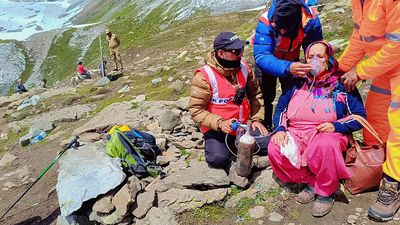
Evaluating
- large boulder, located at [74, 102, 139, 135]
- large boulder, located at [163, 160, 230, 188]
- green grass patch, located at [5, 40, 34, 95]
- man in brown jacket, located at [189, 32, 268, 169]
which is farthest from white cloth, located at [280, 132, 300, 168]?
green grass patch, located at [5, 40, 34, 95]

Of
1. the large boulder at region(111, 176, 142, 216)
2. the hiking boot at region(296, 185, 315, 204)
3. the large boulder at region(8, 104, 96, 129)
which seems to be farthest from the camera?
the large boulder at region(8, 104, 96, 129)

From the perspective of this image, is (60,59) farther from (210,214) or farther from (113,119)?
(210,214)

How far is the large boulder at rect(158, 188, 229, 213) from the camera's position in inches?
247

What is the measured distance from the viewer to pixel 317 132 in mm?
5672

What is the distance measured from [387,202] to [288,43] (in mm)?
2857

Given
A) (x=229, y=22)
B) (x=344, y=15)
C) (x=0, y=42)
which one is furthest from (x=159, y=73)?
(x=0, y=42)

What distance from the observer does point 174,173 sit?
690 cm

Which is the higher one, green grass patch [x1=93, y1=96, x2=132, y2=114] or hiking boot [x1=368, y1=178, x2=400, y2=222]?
hiking boot [x1=368, y1=178, x2=400, y2=222]

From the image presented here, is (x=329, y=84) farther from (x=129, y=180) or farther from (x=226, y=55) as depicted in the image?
(x=129, y=180)

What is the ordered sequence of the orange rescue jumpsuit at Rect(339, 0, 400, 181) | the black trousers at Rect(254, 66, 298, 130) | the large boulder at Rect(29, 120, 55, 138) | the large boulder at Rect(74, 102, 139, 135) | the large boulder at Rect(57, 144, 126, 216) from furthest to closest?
1. the large boulder at Rect(29, 120, 55, 138)
2. the large boulder at Rect(74, 102, 139, 135)
3. the black trousers at Rect(254, 66, 298, 130)
4. the large boulder at Rect(57, 144, 126, 216)
5. the orange rescue jumpsuit at Rect(339, 0, 400, 181)

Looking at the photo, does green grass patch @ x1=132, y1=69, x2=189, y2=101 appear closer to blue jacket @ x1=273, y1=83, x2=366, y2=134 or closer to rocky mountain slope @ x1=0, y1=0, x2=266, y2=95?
blue jacket @ x1=273, y1=83, x2=366, y2=134

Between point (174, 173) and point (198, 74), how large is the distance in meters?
1.82

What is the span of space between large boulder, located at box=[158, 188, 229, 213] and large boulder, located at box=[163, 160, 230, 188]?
120 millimetres

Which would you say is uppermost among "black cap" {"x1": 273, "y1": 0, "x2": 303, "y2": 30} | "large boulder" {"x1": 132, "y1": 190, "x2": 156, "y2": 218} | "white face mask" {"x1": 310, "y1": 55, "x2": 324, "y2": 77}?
"black cap" {"x1": 273, "y1": 0, "x2": 303, "y2": 30}
